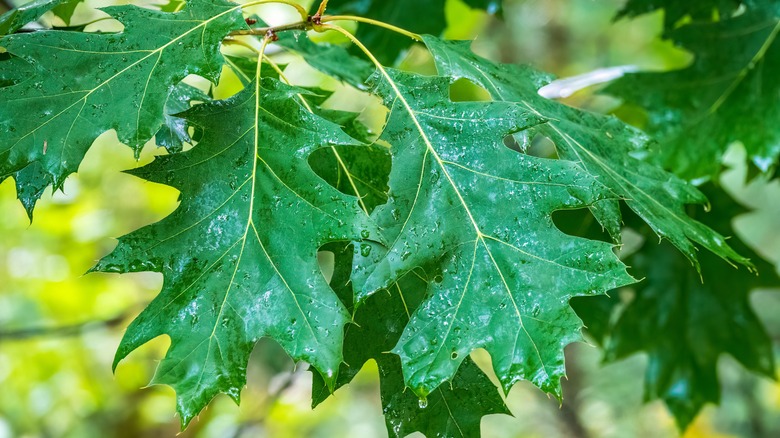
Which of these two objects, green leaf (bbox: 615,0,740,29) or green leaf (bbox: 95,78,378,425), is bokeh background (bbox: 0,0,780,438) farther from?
green leaf (bbox: 95,78,378,425)

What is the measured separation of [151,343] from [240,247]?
8.01 ft

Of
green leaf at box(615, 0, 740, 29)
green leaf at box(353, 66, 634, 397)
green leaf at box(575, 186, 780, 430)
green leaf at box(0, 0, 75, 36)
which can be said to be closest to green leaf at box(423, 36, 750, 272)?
green leaf at box(353, 66, 634, 397)

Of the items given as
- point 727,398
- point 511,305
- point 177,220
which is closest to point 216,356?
point 177,220

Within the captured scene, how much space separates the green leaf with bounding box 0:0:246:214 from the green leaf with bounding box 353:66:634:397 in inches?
8.5

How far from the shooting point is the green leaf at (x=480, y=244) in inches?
26.8

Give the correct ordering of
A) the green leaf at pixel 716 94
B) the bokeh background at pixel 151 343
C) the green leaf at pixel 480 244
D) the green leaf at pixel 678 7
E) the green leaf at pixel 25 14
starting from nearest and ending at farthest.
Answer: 1. the green leaf at pixel 480 244
2. the green leaf at pixel 25 14
3. the green leaf at pixel 716 94
4. the green leaf at pixel 678 7
5. the bokeh background at pixel 151 343

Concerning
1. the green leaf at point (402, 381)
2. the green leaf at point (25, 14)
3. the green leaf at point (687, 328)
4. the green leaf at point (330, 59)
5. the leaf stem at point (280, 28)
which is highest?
the green leaf at point (25, 14)

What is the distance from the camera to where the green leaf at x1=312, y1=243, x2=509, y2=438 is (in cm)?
82

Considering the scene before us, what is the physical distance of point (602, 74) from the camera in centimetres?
154

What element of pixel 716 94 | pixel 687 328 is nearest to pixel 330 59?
pixel 716 94

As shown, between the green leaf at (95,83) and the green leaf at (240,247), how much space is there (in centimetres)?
5

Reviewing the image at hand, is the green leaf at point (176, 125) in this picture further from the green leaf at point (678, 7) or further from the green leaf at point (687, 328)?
the green leaf at point (687, 328)

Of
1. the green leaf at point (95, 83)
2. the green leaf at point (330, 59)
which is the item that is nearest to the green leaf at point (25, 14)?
the green leaf at point (95, 83)

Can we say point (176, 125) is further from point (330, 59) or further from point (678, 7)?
point (678, 7)
